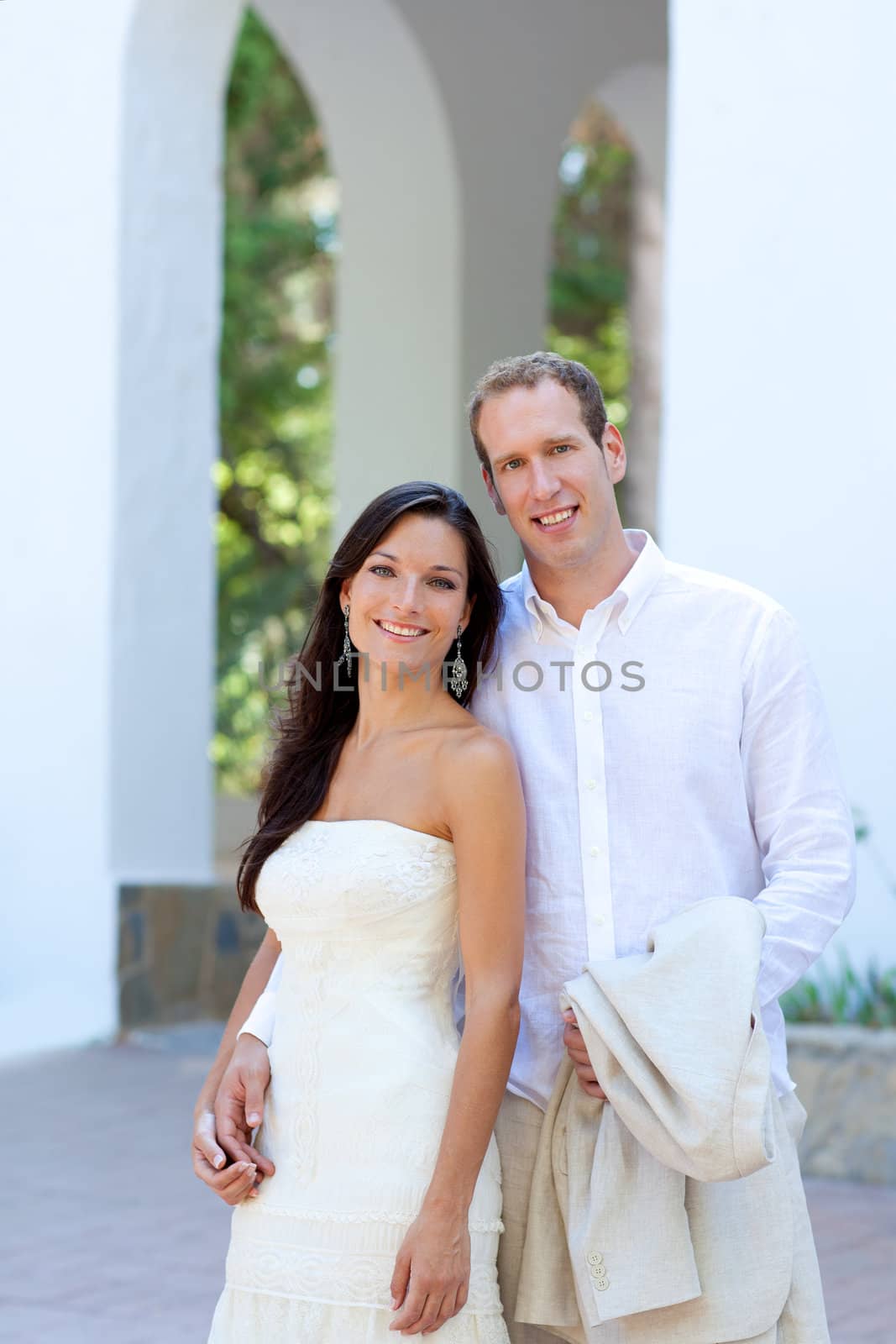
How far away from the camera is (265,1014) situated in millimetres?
2264

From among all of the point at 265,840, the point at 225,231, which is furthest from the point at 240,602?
the point at 265,840

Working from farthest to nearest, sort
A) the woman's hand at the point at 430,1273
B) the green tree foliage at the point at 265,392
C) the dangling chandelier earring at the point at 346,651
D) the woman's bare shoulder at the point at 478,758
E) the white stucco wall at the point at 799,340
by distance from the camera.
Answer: the green tree foliage at the point at 265,392 → the white stucco wall at the point at 799,340 → the dangling chandelier earring at the point at 346,651 → the woman's bare shoulder at the point at 478,758 → the woman's hand at the point at 430,1273

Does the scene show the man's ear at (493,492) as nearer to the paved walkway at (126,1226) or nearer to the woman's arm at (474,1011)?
the woman's arm at (474,1011)

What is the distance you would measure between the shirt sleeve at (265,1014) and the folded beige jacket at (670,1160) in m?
0.42

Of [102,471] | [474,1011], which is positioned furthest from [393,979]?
[102,471]

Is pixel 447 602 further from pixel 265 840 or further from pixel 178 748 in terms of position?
pixel 178 748

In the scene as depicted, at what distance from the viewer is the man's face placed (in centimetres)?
217

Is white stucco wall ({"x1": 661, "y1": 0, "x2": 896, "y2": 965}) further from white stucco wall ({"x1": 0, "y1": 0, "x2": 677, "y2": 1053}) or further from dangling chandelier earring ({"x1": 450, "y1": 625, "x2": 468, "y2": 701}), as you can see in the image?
dangling chandelier earring ({"x1": 450, "y1": 625, "x2": 468, "y2": 701})

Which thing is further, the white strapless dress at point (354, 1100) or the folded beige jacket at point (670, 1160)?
the white strapless dress at point (354, 1100)

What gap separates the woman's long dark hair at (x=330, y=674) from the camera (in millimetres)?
2223

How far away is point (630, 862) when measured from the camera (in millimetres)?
2102

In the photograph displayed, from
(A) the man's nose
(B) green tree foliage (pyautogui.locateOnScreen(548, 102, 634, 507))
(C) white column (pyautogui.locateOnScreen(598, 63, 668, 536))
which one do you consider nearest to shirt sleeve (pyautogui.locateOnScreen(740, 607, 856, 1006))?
(A) the man's nose

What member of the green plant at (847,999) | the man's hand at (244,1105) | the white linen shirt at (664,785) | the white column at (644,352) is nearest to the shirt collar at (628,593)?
the white linen shirt at (664,785)

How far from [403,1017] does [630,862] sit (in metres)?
0.34
